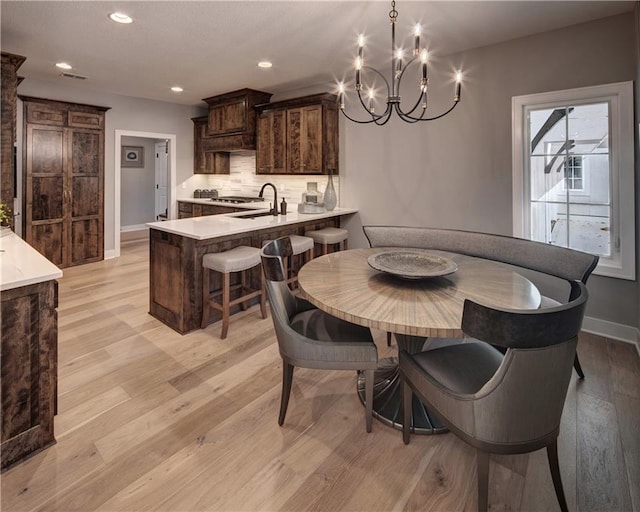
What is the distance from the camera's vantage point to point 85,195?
17.3ft

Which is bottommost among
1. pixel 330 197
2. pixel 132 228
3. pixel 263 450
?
pixel 263 450

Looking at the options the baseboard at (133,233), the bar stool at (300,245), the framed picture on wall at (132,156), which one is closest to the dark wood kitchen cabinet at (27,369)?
the bar stool at (300,245)

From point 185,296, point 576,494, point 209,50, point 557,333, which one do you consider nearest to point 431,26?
point 209,50

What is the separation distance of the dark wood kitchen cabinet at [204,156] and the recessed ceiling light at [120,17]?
3.34 m

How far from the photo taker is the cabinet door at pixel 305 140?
4.67 meters

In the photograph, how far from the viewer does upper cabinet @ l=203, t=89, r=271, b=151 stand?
532 cm

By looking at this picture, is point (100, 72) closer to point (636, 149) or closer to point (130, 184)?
point (130, 184)

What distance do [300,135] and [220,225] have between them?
2125mm

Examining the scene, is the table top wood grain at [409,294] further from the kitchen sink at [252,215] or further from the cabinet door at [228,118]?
the cabinet door at [228,118]

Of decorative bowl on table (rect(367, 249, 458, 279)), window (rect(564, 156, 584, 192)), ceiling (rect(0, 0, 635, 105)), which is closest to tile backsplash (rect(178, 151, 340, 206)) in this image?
ceiling (rect(0, 0, 635, 105))

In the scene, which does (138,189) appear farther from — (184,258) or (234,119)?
(184,258)

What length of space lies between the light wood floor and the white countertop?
0.85 m

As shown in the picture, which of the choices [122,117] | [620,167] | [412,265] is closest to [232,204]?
[122,117]

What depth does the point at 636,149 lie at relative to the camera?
2.80m
